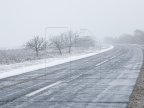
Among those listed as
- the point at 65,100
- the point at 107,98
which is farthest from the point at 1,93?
the point at 107,98

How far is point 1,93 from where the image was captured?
1052cm

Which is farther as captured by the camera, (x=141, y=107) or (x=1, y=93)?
(x=1, y=93)

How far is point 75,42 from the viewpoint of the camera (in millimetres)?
76750

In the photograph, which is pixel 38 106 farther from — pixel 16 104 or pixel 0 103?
pixel 0 103

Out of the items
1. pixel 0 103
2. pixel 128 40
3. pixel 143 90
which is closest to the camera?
pixel 0 103

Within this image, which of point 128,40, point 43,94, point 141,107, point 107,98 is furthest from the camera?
point 128,40

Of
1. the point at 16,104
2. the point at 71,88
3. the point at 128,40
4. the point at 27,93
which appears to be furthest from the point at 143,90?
the point at 128,40

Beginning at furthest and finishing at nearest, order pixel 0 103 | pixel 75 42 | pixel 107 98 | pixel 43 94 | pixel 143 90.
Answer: pixel 75 42
pixel 143 90
pixel 43 94
pixel 107 98
pixel 0 103

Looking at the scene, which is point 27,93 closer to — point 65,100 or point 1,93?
point 1,93

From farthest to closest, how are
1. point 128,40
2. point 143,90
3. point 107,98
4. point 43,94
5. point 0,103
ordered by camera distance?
point 128,40 → point 143,90 → point 43,94 → point 107,98 → point 0,103

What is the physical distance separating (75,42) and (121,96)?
67236 mm

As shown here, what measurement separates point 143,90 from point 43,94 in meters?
3.56

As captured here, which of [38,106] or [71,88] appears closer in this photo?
[38,106]

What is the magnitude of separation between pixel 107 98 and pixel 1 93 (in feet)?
12.1
